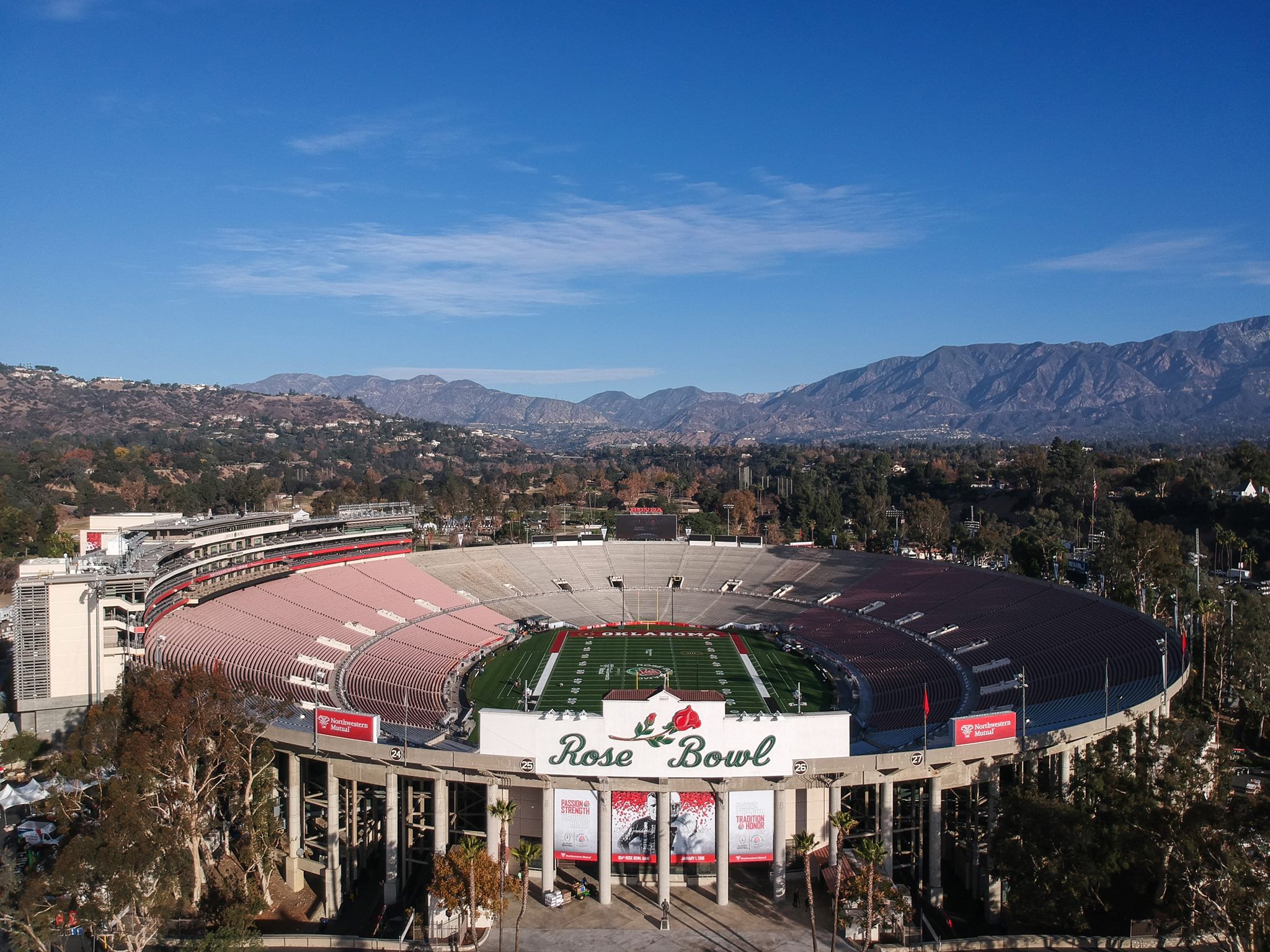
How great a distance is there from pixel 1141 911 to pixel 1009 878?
12.9 feet

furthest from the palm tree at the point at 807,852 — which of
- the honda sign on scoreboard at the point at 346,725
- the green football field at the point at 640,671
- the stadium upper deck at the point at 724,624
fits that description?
the green football field at the point at 640,671

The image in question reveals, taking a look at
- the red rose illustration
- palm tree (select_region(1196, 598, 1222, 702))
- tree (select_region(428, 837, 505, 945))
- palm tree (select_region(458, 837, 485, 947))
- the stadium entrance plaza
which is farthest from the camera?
palm tree (select_region(1196, 598, 1222, 702))

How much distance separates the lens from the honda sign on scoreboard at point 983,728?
24.6 m

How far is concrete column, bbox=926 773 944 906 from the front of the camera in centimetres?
2469

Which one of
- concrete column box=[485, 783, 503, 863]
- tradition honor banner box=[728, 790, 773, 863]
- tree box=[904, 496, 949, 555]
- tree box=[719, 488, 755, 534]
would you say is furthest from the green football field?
tree box=[719, 488, 755, 534]

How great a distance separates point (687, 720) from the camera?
2341cm

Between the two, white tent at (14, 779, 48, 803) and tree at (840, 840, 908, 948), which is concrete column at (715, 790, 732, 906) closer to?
tree at (840, 840, 908, 948)

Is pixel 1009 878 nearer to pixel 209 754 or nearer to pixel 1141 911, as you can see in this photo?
pixel 1141 911

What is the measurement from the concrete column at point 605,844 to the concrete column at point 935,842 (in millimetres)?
9005

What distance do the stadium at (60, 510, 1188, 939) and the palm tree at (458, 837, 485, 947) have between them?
220cm

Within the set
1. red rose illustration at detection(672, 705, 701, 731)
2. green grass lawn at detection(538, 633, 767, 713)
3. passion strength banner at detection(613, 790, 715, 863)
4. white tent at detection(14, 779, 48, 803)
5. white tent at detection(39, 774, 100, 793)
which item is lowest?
green grass lawn at detection(538, 633, 767, 713)

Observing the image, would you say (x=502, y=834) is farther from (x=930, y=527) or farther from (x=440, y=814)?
(x=930, y=527)

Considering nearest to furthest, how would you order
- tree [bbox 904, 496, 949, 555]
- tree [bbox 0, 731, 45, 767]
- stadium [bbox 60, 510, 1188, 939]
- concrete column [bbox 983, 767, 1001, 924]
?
1. stadium [bbox 60, 510, 1188, 939]
2. concrete column [bbox 983, 767, 1001, 924]
3. tree [bbox 0, 731, 45, 767]
4. tree [bbox 904, 496, 949, 555]

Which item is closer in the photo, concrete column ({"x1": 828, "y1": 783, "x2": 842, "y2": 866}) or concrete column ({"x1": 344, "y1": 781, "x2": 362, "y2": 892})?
concrete column ({"x1": 828, "y1": 783, "x2": 842, "y2": 866})
